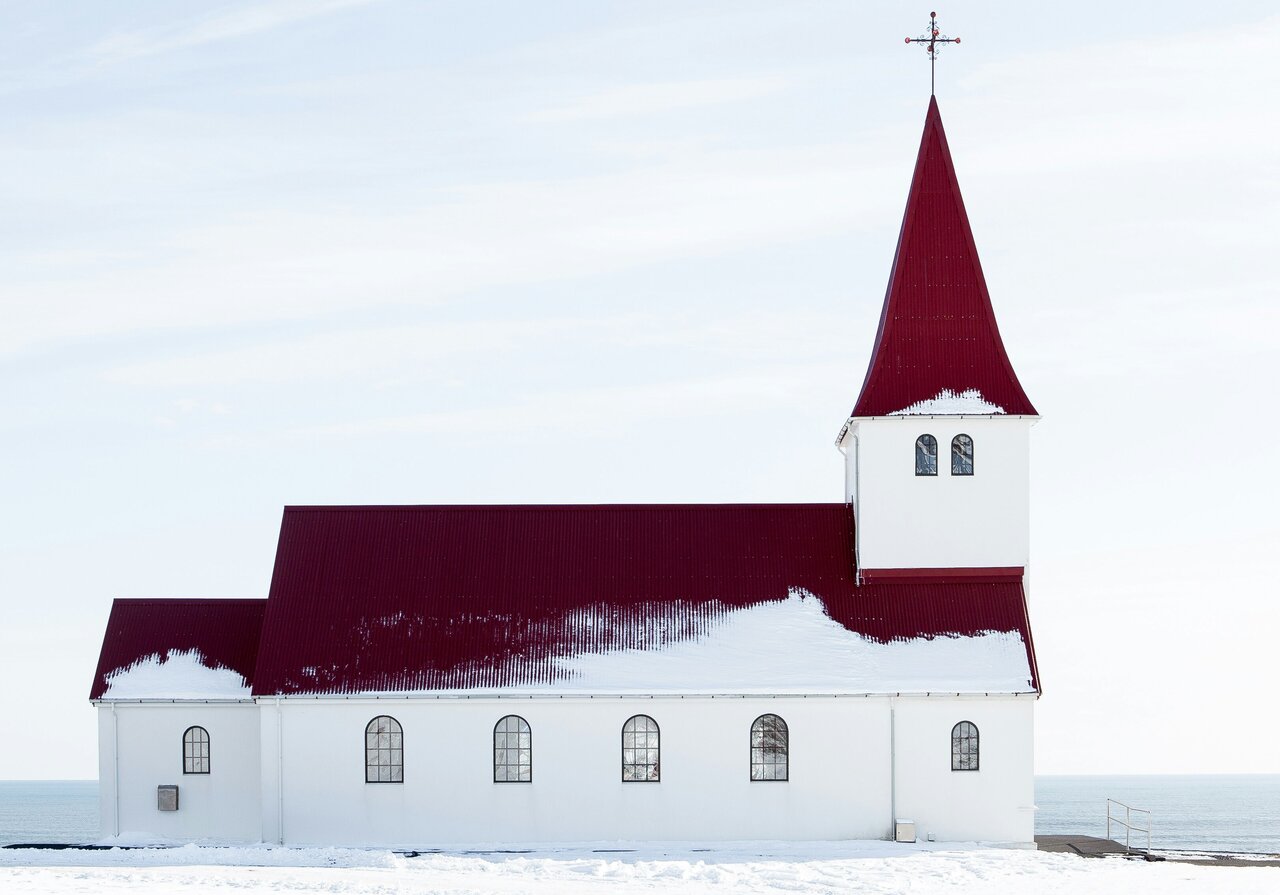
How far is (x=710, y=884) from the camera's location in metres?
31.9

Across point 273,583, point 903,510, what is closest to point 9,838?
point 273,583

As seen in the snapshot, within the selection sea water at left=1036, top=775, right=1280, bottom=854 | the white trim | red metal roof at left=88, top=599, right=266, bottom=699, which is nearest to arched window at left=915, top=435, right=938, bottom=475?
the white trim

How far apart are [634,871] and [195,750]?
12.4 m

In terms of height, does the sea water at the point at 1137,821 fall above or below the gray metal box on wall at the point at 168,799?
below

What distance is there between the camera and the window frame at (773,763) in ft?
125

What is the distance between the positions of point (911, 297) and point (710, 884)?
15953 millimetres

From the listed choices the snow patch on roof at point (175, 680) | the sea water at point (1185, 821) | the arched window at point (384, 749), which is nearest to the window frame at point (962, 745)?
the arched window at point (384, 749)

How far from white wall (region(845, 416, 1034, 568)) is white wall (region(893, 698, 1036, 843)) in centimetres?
376

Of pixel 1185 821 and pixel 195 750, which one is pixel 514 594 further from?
pixel 1185 821

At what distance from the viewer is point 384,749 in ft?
125

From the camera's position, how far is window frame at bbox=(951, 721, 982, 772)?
125ft

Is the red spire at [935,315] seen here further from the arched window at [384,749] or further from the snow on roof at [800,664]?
the arched window at [384,749]

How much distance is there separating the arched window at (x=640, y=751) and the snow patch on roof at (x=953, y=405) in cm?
928

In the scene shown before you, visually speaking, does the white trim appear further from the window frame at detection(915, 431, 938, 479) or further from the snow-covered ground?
the window frame at detection(915, 431, 938, 479)
